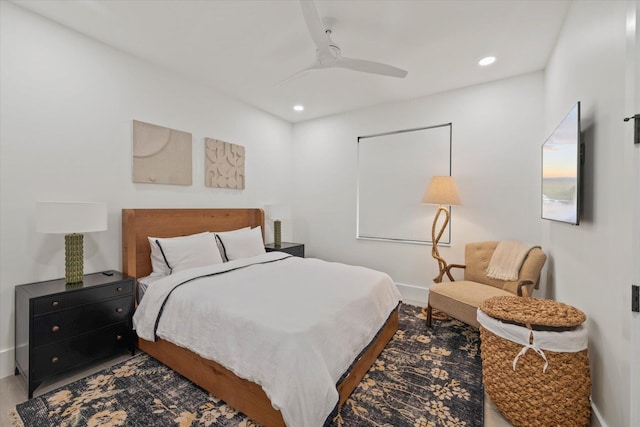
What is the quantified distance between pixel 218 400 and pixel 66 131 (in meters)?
2.61

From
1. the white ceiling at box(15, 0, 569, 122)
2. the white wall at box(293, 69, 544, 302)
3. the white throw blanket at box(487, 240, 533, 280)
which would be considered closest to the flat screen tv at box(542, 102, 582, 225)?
the white throw blanket at box(487, 240, 533, 280)

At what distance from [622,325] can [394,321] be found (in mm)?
1781

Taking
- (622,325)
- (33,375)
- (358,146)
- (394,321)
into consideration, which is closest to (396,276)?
(394,321)

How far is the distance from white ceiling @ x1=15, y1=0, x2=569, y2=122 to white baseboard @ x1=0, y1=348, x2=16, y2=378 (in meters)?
2.74

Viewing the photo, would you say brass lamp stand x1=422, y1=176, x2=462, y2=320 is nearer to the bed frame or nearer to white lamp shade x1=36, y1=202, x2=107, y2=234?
the bed frame

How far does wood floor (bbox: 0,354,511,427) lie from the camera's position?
1730mm

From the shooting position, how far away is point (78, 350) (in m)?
2.14

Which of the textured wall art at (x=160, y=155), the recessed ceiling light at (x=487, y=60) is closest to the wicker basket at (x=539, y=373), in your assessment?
the recessed ceiling light at (x=487, y=60)

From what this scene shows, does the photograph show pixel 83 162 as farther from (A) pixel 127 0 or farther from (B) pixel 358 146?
(B) pixel 358 146

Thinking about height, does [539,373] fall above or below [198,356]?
above

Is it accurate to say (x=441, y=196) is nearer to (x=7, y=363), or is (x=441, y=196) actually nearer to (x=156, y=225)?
(x=156, y=225)

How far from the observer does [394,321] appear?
9.31 ft

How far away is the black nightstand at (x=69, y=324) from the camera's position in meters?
1.94

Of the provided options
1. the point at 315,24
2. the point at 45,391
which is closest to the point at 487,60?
the point at 315,24
